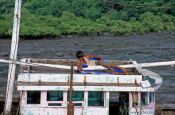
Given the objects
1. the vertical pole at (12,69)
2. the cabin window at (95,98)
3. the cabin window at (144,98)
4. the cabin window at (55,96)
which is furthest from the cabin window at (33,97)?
the cabin window at (144,98)

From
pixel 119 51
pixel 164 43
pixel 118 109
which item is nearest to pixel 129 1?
pixel 164 43

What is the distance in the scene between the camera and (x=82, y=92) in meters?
17.3

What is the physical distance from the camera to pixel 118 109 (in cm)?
1991

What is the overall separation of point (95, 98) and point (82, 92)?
54 cm

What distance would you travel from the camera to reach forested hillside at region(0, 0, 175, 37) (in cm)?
9850

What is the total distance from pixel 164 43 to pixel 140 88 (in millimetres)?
58664

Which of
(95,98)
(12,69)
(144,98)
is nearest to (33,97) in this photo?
(12,69)

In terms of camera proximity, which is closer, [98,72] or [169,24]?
[98,72]

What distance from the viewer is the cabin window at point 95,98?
1744 centimetres

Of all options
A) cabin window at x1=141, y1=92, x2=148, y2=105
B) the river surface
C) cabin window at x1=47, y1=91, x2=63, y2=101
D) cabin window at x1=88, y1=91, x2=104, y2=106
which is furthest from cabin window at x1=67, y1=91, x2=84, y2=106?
the river surface

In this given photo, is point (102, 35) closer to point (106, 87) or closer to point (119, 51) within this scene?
point (119, 51)

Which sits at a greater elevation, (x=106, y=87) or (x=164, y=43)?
(x=164, y=43)

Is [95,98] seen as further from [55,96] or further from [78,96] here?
[55,96]

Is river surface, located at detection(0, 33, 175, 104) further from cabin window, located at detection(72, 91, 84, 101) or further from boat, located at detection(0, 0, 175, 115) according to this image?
cabin window, located at detection(72, 91, 84, 101)
